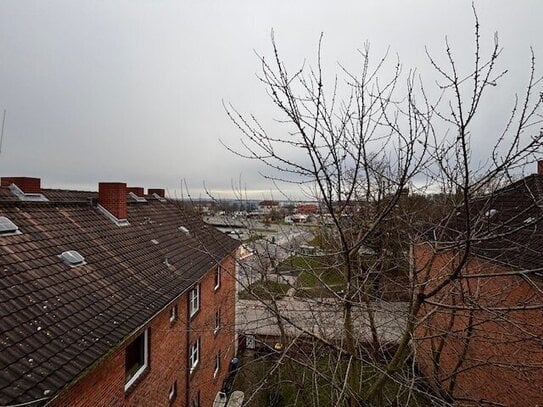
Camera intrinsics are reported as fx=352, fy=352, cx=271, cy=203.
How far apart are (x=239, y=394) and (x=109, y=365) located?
8.25m

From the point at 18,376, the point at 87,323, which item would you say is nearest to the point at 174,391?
the point at 87,323

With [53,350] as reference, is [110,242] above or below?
above

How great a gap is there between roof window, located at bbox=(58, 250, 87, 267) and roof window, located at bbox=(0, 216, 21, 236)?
80 cm

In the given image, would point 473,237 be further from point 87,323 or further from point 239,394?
point 239,394

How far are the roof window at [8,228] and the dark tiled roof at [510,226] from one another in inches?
260

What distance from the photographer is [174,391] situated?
334 inches

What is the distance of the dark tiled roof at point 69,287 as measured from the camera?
3867 mm

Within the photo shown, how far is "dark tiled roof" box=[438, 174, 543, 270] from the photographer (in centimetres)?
290

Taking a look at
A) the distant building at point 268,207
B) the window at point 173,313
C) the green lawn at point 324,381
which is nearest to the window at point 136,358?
the window at point 173,313

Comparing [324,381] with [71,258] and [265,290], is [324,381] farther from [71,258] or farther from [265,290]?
[71,258]

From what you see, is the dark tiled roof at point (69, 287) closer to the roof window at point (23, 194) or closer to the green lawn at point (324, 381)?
the roof window at point (23, 194)

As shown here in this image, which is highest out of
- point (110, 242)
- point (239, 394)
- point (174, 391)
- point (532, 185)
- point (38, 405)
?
point (532, 185)

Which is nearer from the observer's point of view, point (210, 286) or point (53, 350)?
point (53, 350)

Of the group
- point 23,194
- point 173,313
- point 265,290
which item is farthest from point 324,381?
point 23,194
